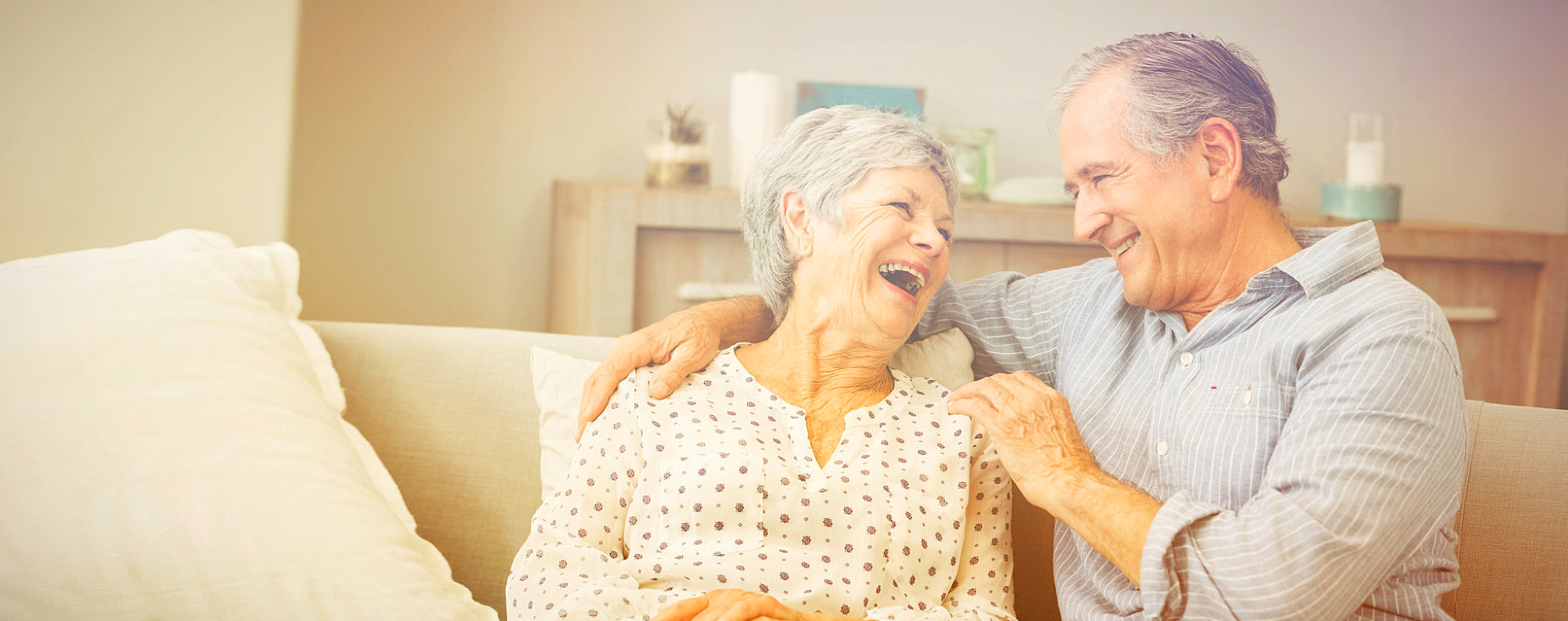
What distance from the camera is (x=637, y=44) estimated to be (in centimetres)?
259

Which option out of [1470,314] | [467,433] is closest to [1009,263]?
[1470,314]

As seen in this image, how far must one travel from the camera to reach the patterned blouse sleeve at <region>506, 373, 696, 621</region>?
1080mm

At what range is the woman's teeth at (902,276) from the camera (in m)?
1.17

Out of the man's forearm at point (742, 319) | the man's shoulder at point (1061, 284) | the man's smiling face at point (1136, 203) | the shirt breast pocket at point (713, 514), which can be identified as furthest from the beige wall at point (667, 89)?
the shirt breast pocket at point (713, 514)

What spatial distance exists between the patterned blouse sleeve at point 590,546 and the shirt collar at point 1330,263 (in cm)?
69

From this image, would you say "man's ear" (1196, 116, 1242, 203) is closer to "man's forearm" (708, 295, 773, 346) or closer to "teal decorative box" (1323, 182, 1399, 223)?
"man's forearm" (708, 295, 773, 346)

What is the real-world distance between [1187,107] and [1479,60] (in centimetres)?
206

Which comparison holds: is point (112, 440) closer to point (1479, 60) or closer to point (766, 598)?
point (766, 598)

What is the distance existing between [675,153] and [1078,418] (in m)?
1.36

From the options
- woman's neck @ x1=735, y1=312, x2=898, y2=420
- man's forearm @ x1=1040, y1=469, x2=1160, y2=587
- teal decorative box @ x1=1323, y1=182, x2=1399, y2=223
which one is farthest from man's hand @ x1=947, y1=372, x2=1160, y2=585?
teal decorative box @ x1=1323, y1=182, x2=1399, y2=223

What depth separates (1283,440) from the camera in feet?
3.27

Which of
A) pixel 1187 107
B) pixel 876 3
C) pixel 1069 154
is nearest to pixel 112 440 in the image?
pixel 1069 154

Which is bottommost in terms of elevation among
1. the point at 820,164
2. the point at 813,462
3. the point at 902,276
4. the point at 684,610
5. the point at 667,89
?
the point at 684,610

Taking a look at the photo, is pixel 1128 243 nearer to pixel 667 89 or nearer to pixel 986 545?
pixel 986 545
